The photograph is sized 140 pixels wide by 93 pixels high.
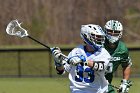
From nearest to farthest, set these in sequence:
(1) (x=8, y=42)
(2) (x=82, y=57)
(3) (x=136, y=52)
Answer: (2) (x=82, y=57), (3) (x=136, y=52), (1) (x=8, y=42)

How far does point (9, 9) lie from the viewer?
32.9 metres

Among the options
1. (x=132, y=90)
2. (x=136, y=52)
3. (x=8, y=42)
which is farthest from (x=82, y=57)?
(x=8, y=42)

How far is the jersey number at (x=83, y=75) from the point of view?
Result: 7.14 meters

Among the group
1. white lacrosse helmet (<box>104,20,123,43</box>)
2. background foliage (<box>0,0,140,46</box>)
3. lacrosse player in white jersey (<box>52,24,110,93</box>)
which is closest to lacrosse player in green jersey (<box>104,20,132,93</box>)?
white lacrosse helmet (<box>104,20,123,43</box>)

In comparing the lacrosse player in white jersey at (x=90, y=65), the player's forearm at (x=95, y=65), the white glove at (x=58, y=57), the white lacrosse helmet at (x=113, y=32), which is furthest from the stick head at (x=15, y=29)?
the player's forearm at (x=95, y=65)

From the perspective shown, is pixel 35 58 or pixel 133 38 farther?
pixel 133 38

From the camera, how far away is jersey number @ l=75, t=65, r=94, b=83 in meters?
A: 7.14

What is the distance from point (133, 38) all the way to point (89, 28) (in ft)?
90.9

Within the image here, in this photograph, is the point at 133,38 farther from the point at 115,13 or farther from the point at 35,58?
the point at 35,58

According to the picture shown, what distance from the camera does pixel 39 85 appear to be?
1666cm

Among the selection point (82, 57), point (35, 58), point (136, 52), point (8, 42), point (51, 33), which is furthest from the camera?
point (51, 33)

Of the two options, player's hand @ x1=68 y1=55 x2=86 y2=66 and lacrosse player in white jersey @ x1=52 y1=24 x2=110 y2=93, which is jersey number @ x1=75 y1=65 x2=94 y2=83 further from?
player's hand @ x1=68 y1=55 x2=86 y2=66

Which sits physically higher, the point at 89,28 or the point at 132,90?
the point at 89,28

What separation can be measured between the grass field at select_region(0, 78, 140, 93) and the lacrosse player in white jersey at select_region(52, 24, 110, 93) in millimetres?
7614
